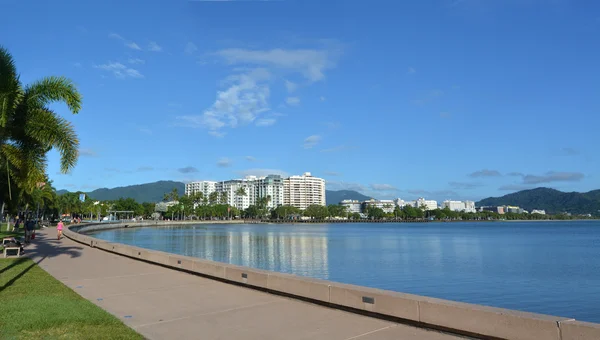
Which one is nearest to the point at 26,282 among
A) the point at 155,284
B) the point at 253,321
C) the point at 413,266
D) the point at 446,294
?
the point at 155,284

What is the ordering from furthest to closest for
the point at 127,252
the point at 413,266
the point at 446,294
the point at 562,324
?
the point at 413,266 < the point at 127,252 < the point at 446,294 < the point at 562,324

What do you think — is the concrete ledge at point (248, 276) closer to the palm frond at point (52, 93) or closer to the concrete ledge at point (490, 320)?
the concrete ledge at point (490, 320)

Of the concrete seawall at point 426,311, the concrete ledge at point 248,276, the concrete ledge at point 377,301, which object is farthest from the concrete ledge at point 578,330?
the concrete ledge at point 248,276

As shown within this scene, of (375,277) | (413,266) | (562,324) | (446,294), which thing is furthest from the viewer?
(413,266)

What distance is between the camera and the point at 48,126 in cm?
1522

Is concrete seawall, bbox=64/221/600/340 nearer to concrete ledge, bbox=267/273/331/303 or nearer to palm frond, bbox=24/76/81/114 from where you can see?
concrete ledge, bbox=267/273/331/303

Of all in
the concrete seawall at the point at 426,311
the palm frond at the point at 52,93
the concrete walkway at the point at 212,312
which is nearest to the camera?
the concrete seawall at the point at 426,311

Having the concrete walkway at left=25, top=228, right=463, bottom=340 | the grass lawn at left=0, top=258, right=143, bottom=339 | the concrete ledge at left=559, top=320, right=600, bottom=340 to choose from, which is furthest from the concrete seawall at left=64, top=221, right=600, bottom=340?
the grass lawn at left=0, top=258, right=143, bottom=339

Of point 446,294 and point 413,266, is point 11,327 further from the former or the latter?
point 413,266

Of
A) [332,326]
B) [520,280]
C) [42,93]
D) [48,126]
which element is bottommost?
[520,280]

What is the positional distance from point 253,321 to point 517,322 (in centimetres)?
427

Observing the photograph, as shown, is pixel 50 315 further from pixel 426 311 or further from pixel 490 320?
pixel 490 320

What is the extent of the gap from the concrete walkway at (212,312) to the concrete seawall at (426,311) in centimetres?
19

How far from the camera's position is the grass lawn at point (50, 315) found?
22.3 feet
